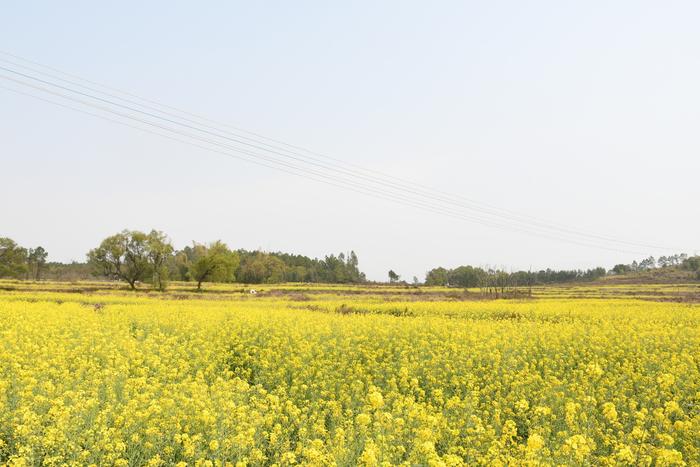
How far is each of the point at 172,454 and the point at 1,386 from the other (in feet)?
11.4

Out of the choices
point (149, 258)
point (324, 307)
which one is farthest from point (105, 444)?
point (149, 258)

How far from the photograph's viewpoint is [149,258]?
70.9 meters

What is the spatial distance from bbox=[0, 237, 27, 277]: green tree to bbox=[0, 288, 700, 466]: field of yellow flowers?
257ft

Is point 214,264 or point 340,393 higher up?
point 214,264

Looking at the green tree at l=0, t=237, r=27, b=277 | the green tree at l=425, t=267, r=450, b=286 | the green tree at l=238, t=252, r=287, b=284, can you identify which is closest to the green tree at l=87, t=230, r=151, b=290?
the green tree at l=0, t=237, r=27, b=277

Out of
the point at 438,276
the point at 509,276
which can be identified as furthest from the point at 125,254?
the point at 438,276

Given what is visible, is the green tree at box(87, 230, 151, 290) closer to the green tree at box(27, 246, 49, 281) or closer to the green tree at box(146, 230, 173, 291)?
the green tree at box(146, 230, 173, 291)

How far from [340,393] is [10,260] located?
323 feet

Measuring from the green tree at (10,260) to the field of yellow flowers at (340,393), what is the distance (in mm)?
78213

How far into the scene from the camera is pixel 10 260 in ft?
296

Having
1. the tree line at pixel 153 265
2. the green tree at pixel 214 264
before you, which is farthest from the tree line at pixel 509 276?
the green tree at pixel 214 264

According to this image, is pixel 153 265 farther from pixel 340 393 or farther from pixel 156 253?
pixel 340 393

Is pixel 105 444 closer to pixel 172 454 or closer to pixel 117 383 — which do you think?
pixel 172 454

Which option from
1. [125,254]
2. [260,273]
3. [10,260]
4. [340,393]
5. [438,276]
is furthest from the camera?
[438,276]
